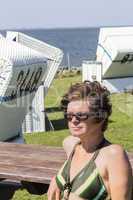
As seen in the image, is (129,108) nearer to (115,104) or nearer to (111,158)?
(115,104)

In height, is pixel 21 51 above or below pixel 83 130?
above

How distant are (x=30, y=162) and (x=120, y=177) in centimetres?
205

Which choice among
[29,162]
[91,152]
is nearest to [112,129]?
[29,162]

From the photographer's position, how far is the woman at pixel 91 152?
285 cm

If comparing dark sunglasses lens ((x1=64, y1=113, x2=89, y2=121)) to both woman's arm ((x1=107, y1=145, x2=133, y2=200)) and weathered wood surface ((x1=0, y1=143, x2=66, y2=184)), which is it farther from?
weathered wood surface ((x1=0, y1=143, x2=66, y2=184))

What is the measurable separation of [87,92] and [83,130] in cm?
20

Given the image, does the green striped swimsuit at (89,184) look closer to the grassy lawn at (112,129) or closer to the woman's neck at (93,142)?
the woman's neck at (93,142)

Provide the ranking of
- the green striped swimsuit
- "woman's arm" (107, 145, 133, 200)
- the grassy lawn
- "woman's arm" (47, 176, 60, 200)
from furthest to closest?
the grassy lawn → "woman's arm" (47, 176, 60, 200) → the green striped swimsuit → "woman's arm" (107, 145, 133, 200)

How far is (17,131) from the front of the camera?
950 centimetres

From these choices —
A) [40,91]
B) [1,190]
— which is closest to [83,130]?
[1,190]

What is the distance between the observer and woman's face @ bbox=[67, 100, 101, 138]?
9.70 ft

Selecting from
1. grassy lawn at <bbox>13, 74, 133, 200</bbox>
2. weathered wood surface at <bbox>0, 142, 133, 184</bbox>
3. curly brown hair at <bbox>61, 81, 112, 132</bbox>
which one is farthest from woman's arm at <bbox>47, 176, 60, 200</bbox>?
grassy lawn at <bbox>13, 74, 133, 200</bbox>

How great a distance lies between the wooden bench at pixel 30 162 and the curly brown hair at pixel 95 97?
142 centimetres

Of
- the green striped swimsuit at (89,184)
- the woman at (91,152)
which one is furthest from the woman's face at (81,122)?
the green striped swimsuit at (89,184)
